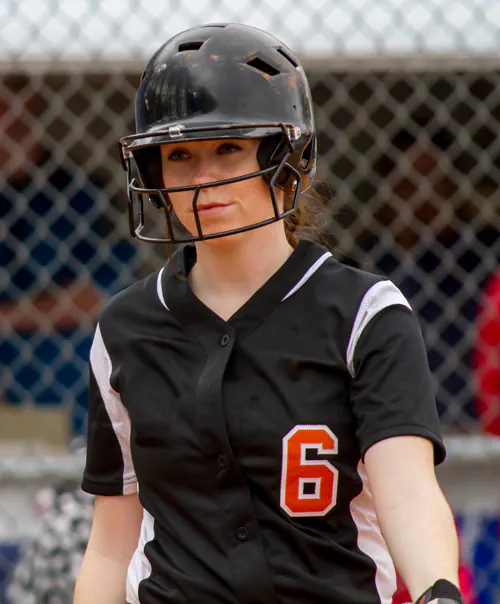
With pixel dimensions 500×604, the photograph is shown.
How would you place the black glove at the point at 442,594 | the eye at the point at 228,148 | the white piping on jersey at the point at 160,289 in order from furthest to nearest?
the white piping on jersey at the point at 160,289 → the eye at the point at 228,148 → the black glove at the point at 442,594

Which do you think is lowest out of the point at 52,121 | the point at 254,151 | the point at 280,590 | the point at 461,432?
the point at 461,432

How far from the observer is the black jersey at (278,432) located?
1562 mm

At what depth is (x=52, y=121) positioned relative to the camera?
423 centimetres

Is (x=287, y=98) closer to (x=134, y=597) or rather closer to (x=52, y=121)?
(x=134, y=597)

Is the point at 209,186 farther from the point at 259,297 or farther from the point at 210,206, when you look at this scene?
the point at 259,297

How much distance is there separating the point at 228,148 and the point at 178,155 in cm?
8

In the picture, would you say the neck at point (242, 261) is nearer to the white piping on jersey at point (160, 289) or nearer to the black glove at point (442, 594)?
the white piping on jersey at point (160, 289)

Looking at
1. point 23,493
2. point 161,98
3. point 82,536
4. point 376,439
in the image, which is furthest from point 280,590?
point 23,493

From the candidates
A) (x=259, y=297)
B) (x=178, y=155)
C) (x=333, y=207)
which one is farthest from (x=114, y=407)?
(x=333, y=207)

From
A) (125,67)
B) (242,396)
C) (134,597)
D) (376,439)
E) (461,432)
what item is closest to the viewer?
(376,439)

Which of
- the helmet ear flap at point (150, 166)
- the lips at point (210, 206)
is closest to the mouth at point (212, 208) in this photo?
the lips at point (210, 206)

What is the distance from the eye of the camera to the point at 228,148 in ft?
5.33

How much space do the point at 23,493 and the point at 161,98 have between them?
216cm

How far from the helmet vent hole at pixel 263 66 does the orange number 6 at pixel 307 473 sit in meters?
0.52
